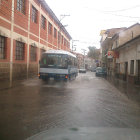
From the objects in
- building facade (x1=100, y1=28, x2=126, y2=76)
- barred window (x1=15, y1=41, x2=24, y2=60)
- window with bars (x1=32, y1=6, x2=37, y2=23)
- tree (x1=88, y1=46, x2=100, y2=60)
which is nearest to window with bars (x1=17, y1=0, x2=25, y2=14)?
window with bars (x1=32, y1=6, x2=37, y2=23)

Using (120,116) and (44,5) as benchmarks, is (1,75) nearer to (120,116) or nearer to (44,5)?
(120,116)

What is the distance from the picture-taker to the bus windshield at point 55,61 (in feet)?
48.3

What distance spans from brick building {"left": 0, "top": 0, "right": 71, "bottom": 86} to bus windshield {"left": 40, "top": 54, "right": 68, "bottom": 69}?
2.68 metres

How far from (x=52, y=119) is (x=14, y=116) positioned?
43.9 inches

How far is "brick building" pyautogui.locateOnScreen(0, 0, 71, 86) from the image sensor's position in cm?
1323

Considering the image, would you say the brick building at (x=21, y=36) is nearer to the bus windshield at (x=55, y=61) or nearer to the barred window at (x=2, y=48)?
the barred window at (x=2, y=48)

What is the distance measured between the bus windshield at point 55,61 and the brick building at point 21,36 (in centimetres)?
268

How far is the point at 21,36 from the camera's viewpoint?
16.2 metres

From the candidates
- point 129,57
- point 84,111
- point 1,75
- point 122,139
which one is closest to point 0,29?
point 1,75

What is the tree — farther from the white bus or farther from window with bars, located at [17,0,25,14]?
the white bus

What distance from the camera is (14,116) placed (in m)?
4.90

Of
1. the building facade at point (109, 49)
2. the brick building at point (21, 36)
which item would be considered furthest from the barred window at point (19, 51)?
the building facade at point (109, 49)

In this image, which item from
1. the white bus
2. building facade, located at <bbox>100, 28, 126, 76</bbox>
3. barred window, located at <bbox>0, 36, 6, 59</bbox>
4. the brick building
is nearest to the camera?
barred window, located at <bbox>0, 36, 6, 59</bbox>

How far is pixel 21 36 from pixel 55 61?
4382 millimetres
